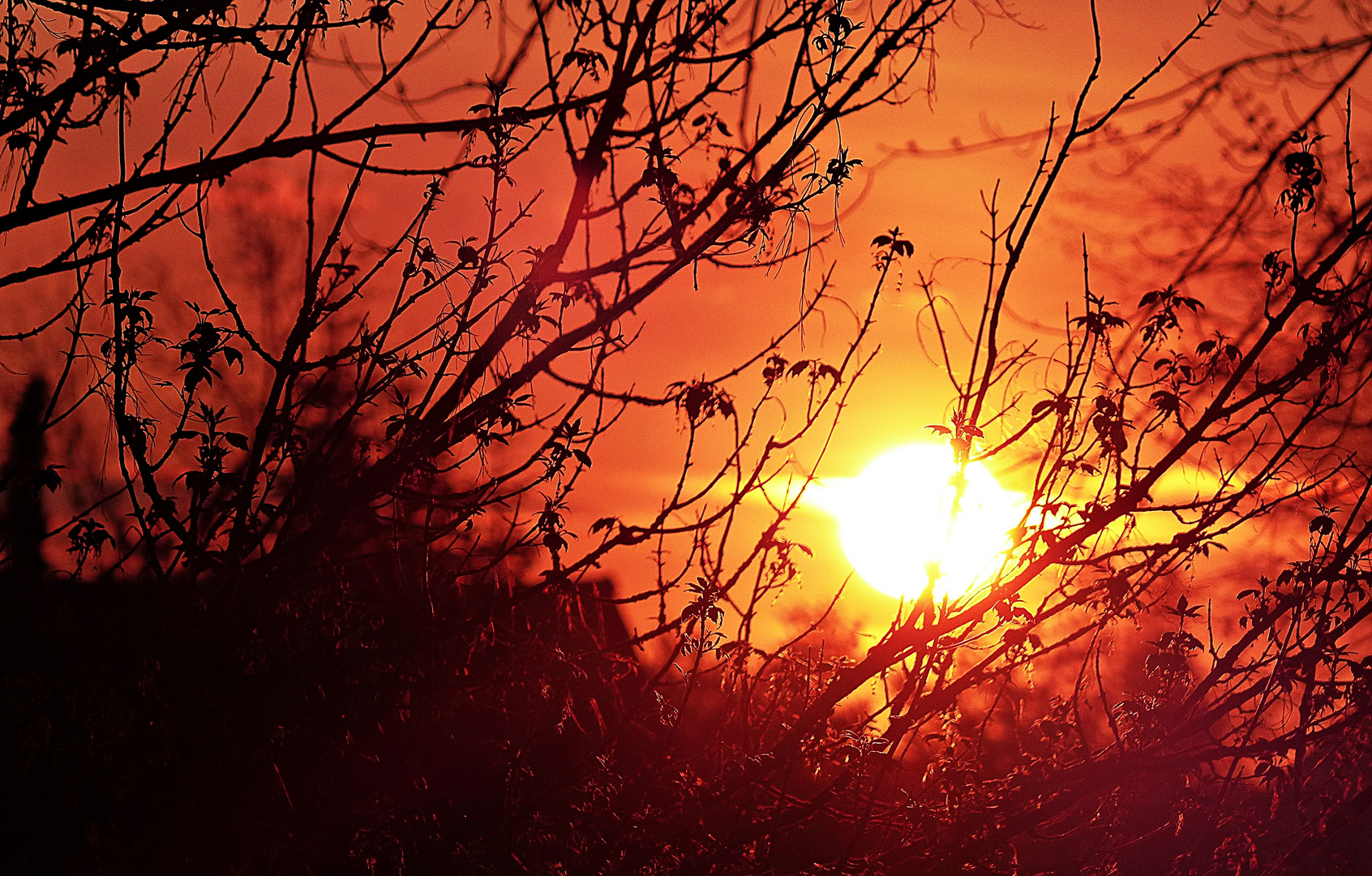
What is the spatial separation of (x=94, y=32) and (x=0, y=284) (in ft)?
3.26

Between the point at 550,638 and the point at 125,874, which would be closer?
the point at 125,874

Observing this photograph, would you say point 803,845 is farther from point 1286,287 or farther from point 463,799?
point 1286,287

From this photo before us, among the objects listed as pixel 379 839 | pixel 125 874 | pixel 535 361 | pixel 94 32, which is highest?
pixel 94 32

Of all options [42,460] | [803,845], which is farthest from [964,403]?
[42,460]

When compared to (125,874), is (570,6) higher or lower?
higher

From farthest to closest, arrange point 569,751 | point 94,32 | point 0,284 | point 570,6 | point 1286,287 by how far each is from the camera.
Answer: point 569,751 → point 1286,287 → point 570,6 → point 94,32 → point 0,284

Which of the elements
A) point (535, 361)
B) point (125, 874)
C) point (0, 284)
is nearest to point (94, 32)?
point (0, 284)

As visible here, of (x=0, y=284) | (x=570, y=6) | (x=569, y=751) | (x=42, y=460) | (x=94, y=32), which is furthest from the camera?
(x=569, y=751)

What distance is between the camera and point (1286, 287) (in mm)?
4348

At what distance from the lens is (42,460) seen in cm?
405

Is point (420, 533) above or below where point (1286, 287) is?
below

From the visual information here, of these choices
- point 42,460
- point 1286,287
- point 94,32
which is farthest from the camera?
point 1286,287

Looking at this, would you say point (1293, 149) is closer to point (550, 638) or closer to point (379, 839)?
point (550, 638)

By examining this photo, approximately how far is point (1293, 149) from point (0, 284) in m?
4.62
